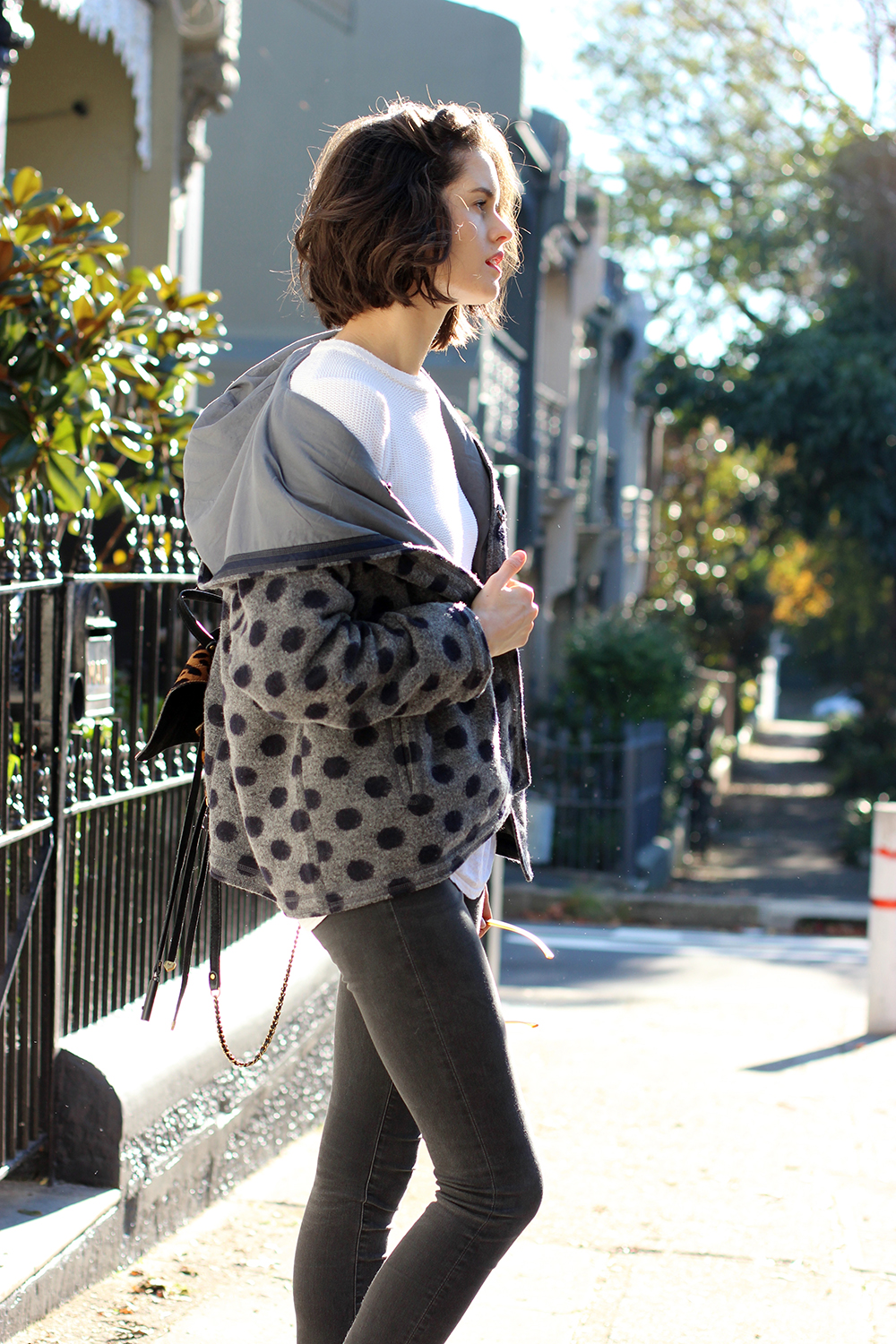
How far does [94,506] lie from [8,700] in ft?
3.95

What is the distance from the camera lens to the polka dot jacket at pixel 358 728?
5.79 ft

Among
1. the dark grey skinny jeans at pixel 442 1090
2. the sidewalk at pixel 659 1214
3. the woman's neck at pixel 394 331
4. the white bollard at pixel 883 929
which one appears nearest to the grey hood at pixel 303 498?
the woman's neck at pixel 394 331

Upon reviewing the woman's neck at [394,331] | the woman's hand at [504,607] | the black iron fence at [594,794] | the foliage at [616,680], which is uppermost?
the woman's neck at [394,331]

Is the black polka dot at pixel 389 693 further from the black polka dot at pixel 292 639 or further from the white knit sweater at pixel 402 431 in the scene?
the white knit sweater at pixel 402 431

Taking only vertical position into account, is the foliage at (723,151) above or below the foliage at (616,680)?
above

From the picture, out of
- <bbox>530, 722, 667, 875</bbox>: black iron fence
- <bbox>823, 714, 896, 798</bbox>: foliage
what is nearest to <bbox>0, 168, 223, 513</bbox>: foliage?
<bbox>530, 722, 667, 875</bbox>: black iron fence

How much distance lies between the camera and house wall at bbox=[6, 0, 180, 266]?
7672 mm

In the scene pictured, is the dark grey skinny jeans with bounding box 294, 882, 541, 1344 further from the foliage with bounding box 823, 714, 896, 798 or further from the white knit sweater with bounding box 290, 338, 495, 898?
the foliage with bounding box 823, 714, 896, 798

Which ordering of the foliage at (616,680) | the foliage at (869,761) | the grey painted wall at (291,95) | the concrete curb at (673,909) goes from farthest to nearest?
the foliage at (869,761) < the foliage at (616,680) < the grey painted wall at (291,95) < the concrete curb at (673,909)

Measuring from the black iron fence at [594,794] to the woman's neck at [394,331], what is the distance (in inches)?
441

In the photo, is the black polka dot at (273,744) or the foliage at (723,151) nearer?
the black polka dot at (273,744)

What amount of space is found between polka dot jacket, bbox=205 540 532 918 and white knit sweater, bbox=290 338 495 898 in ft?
0.32

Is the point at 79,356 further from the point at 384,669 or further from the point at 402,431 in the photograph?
the point at 384,669

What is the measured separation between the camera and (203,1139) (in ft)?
11.2
